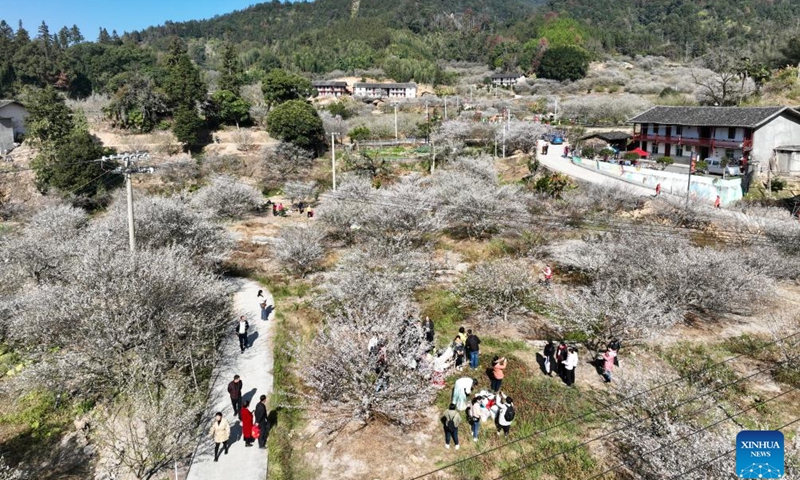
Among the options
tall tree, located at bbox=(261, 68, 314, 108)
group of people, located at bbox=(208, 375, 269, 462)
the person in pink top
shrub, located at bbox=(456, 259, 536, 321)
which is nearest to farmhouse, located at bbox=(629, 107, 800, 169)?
shrub, located at bbox=(456, 259, 536, 321)

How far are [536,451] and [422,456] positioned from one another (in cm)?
280

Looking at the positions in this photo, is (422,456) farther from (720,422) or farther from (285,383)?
(720,422)

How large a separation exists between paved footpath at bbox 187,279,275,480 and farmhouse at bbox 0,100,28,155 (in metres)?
43.7

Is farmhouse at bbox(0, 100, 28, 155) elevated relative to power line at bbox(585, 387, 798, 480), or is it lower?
elevated

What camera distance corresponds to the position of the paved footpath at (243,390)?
37.7ft

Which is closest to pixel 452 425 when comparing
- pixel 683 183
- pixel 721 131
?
pixel 683 183

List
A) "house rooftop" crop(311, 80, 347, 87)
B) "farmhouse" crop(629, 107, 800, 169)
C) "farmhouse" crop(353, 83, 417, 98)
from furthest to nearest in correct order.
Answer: "farmhouse" crop(353, 83, 417, 98)
"house rooftop" crop(311, 80, 347, 87)
"farmhouse" crop(629, 107, 800, 169)

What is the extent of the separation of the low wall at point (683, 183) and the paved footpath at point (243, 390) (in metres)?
28.0

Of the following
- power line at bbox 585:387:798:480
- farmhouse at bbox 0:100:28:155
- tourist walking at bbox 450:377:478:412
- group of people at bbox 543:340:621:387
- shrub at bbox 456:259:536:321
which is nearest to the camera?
power line at bbox 585:387:798:480

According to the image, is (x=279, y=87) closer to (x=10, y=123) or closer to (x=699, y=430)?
(x=10, y=123)

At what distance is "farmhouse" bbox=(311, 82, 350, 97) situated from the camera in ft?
313

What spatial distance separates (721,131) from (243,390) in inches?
1715

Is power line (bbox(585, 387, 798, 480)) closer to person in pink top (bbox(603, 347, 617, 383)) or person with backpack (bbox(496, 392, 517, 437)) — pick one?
person with backpack (bbox(496, 392, 517, 437))

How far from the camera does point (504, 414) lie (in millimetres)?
12461
